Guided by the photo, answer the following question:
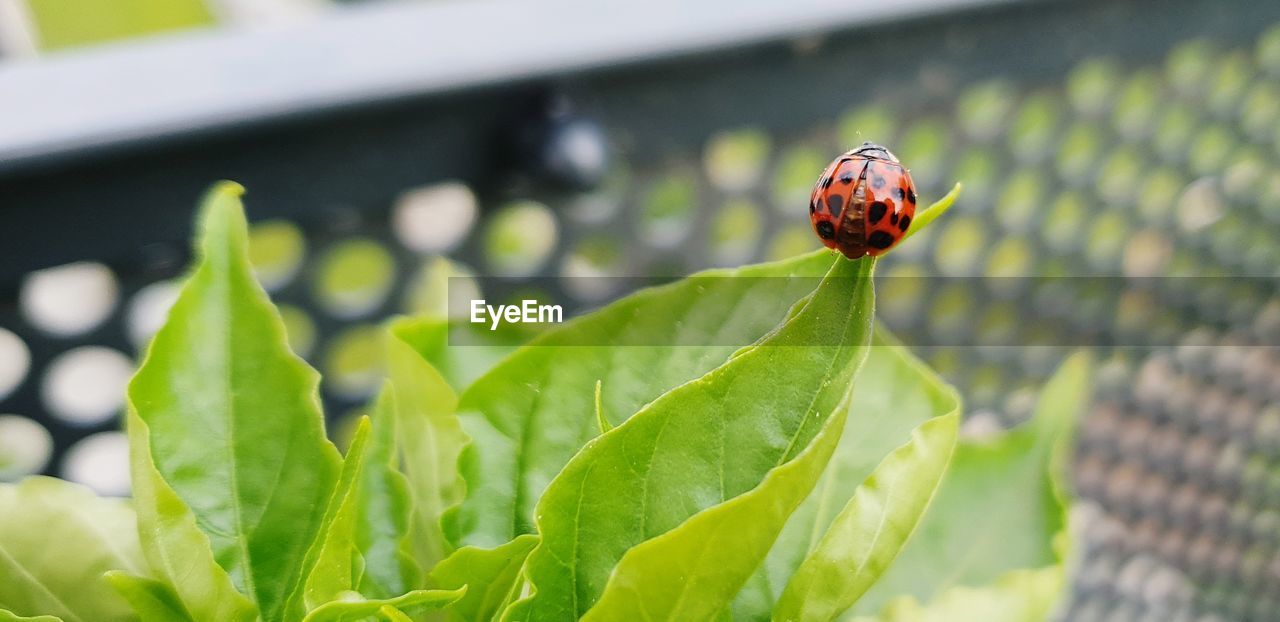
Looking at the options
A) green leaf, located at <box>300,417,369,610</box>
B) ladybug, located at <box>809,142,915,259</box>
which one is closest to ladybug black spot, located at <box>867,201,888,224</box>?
ladybug, located at <box>809,142,915,259</box>

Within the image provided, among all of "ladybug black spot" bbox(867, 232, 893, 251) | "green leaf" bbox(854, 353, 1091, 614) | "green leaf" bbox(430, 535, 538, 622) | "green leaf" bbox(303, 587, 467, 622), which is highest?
"ladybug black spot" bbox(867, 232, 893, 251)

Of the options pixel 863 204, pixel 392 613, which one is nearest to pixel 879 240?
pixel 863 204

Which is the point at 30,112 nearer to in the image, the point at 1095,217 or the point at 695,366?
the point at 695,366

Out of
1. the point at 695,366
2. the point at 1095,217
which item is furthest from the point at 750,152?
the point at 695,366

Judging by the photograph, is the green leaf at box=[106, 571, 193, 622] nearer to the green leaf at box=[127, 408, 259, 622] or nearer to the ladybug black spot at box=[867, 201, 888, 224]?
the green leaf at box=[127, 408, 259, 622]

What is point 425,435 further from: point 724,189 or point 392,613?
point 724,189
